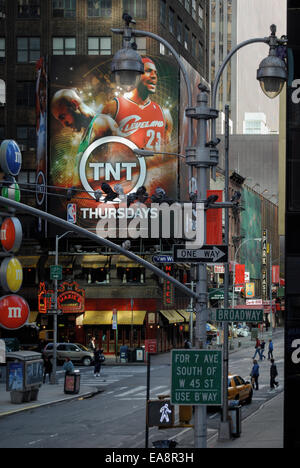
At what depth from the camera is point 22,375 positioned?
38125 millimetres

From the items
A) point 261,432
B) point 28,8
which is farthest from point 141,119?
point 261,432

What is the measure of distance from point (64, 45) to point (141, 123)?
477 inches

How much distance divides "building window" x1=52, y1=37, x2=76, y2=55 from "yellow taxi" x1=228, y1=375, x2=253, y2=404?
4583cm

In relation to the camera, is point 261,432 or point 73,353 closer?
point 261,432

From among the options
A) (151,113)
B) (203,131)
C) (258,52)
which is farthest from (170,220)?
(258,52)

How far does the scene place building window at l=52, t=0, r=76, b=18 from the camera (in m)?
77.8

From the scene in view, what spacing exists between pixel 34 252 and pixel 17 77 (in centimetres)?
1641

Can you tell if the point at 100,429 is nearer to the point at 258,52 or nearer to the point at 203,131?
the point at 203,131

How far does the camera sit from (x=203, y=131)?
16938 mm

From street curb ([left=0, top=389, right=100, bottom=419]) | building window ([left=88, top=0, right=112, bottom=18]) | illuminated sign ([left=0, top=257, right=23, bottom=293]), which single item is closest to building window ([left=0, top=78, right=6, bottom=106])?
building window ([left=88, top=0, right=112, bottom=18])

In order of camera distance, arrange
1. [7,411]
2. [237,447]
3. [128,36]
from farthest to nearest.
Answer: [7,411] → [237,447] → [128,36]

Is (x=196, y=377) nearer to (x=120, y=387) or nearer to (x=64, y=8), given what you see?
(x=120, y=387)

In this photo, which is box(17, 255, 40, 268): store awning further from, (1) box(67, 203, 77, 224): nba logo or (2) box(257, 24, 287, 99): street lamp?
(2) box(257, 24, 287, 99): street lamp

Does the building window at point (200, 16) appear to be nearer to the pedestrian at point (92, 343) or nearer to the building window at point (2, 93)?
the building window at point (2, 93)
